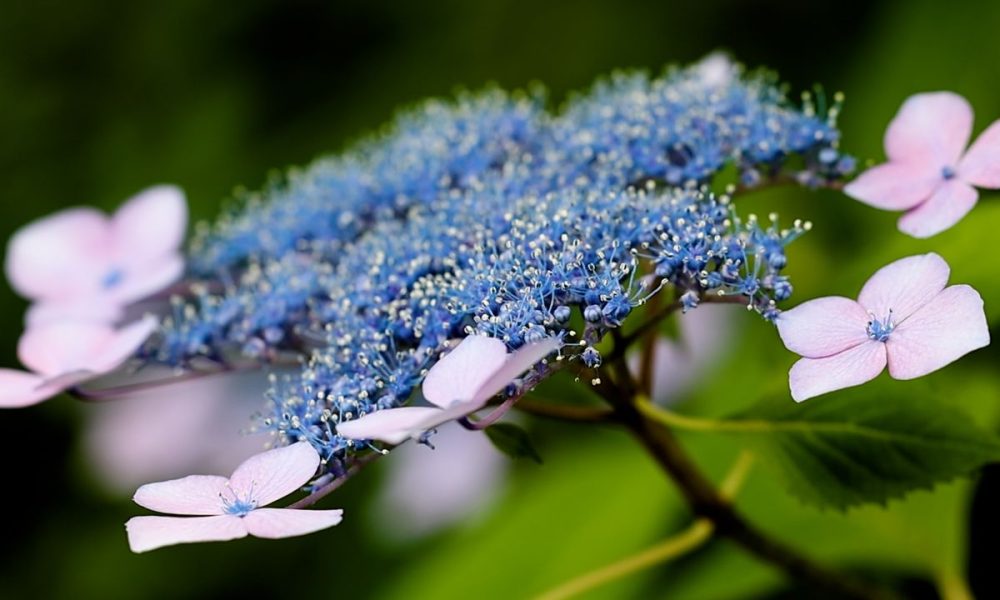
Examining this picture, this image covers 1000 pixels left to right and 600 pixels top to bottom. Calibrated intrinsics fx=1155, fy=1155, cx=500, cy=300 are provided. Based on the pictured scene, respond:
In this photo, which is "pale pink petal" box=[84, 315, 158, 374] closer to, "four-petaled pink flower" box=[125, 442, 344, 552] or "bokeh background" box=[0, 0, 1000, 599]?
"four-petaled pink flower" box=[125, 442, 344, 552]

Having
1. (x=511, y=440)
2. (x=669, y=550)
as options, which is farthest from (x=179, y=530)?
(x=669, y=550)

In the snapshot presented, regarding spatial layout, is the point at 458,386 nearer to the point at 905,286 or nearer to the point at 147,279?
the point at 905,286

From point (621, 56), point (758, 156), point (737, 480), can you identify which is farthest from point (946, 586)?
point (621, 56)

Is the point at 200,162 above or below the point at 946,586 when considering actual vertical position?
above

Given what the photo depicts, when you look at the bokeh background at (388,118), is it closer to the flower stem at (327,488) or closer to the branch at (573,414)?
the branch at (573,414)

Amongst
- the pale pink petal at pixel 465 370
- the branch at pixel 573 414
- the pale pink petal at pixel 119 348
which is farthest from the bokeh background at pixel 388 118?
the pale pink petal at pixel 119 348

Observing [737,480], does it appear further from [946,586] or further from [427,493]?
[427,493]
